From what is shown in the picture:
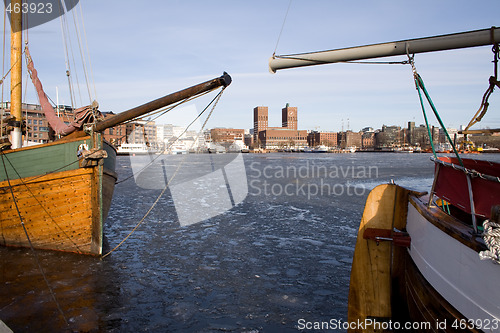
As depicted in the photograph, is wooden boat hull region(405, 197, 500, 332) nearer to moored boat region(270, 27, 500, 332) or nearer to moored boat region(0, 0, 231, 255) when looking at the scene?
moored boat region(270, 27, 500, 332)

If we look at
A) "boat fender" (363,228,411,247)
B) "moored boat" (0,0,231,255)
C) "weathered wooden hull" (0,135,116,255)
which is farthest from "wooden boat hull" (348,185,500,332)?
"weathered wooden hull" (0,135,116,255)

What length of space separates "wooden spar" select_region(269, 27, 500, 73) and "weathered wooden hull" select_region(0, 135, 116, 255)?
20.8 ft

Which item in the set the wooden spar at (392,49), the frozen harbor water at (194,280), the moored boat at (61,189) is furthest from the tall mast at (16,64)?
the wooden spar at (392,49)

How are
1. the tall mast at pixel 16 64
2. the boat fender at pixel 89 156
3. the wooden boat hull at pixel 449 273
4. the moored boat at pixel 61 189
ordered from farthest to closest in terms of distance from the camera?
1. the tall mast at pixel 16 64
2. the moored boat at pixel 61 189
3. the boat fender at pixel 89 156
4. the wooden boat hull at pixel 449 273

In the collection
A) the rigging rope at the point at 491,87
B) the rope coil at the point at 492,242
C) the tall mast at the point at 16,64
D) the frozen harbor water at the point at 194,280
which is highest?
the tall mast at the point at 16,64

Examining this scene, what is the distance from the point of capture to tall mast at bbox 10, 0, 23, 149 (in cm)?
1286

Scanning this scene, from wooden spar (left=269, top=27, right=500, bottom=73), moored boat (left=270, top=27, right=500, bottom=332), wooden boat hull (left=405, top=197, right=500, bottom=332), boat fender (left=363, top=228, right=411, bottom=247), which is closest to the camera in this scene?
wooden boat hull (left=405, top=197, right=500, bottom=332)

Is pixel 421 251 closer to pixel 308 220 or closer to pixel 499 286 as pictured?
pixel 499 286

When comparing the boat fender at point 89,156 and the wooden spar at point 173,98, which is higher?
the wooden spar at point 173,98

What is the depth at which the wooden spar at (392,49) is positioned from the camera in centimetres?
531

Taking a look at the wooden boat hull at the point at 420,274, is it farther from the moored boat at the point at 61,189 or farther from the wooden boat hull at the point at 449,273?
the moored boat at the point at 61,189

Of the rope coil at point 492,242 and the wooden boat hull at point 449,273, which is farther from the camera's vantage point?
the wooden boat hull at point 449,273

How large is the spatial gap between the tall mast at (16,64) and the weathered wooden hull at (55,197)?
2.42 meters

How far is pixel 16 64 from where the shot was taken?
12945mm
